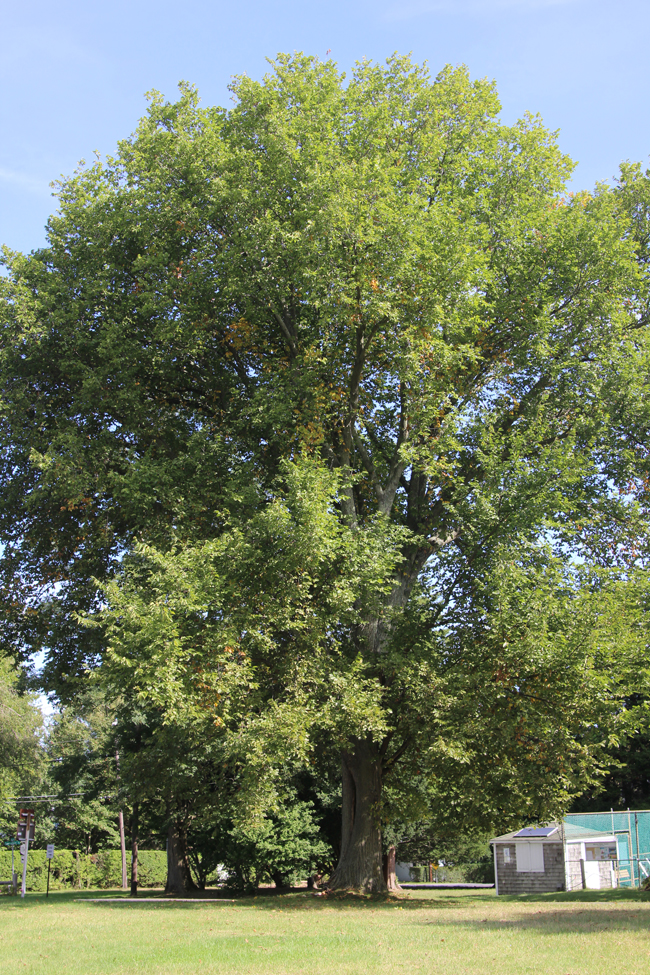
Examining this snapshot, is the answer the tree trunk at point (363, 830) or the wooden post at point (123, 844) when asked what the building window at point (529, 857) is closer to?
the tree trunk at point (363, 830)

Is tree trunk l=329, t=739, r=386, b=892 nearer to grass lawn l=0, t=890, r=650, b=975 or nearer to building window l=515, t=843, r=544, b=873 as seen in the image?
grass lawn l=0, t=890, r=650, b=975

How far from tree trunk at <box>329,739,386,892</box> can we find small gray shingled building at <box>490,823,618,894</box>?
27.0 feet

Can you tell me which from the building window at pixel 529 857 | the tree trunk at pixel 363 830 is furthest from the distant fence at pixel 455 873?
the tree trunk at pixel 363 830

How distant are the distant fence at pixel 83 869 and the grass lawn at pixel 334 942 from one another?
3330cm

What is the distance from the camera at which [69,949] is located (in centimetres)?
1075

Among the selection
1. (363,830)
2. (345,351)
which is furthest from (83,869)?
(345,351)

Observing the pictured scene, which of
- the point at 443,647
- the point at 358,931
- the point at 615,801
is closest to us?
the point at 358,931

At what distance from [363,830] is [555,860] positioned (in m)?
10.1

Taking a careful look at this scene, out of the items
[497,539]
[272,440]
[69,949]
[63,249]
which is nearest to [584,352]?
[497,539]

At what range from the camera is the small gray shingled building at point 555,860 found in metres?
25.0

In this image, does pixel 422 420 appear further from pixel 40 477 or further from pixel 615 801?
pixel 615 801

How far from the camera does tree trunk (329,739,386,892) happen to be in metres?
18.2

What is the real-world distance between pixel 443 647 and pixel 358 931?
6177 mm

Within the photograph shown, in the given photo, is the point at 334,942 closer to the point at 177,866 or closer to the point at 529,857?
the point at 529,857
